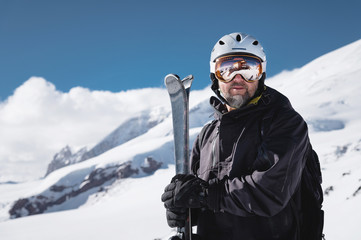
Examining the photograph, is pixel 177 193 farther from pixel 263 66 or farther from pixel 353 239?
pixel 353 239

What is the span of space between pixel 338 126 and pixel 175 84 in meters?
66.2

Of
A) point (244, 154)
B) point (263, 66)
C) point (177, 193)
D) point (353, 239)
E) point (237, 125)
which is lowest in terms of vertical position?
point (353, 239)

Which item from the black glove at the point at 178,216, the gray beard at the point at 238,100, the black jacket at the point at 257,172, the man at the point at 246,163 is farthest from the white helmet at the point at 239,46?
the black glove at the point at 178,216

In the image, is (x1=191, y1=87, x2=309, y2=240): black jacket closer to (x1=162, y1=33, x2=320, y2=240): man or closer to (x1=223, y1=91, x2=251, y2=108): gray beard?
(x1=162, y1=33, x2=320, y2=240): man

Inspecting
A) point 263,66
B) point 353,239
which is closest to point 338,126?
point 353,239

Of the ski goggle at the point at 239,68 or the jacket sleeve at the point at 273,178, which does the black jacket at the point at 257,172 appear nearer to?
the jacket sleeve at the point at 273,178

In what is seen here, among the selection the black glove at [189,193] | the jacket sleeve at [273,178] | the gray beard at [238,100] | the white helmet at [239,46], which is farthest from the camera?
the white helmet at [239,46]

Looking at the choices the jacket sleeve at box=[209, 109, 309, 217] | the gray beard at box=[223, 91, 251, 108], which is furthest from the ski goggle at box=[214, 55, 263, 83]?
the jacket sleeve at box=[209, 109, 309, 217]

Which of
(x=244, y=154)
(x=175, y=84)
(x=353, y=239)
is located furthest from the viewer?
(x=353, y=239)

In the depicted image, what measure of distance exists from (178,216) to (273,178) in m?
1.05

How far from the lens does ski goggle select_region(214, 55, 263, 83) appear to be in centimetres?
318

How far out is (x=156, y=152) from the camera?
74.1 m

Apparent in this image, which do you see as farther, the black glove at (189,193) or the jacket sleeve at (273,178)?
the black glove at (189,193)

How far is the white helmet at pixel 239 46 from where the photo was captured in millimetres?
3254
